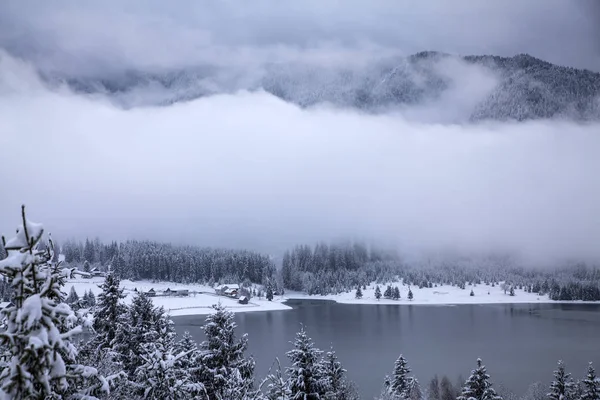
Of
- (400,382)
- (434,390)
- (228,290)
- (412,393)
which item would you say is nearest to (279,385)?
(400,382)

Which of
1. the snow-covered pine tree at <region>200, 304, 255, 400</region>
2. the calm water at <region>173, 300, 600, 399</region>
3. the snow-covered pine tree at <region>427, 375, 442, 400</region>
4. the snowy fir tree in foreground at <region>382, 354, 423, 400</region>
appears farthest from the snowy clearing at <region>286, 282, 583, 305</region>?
the snow-covered pine tree at <region>200, 304, 255, 400</region>

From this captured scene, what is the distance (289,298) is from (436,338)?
96179mm

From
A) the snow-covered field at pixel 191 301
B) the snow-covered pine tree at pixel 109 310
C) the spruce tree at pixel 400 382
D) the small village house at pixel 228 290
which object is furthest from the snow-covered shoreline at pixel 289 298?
the snow-covered pine tree at pixel 109 310

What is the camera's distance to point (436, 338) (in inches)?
3447

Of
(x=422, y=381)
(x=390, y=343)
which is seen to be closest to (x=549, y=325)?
(x=390, y=343)

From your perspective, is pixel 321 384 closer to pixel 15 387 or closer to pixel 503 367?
pixel 15 387

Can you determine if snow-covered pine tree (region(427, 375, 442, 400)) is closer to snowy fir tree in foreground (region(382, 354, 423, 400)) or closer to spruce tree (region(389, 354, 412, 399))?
snowy fir tree in foreground (region(382, 354, 423, 400))

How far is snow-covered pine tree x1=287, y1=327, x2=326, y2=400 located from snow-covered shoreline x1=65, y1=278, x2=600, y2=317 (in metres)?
104

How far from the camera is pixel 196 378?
21.3m

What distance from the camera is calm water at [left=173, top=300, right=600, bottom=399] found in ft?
200

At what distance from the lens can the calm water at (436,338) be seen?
61031 millimetres

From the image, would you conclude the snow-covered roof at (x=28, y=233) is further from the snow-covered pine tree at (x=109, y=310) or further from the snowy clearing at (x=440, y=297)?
the snowy clearing at (x=440, y=297)

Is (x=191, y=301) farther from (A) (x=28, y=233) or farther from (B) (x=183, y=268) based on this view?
(A) (x=28, y=233)

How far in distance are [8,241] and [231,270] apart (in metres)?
193
